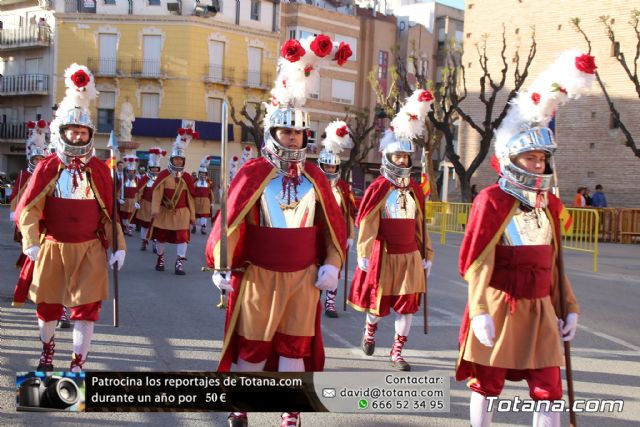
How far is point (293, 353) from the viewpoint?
529cm

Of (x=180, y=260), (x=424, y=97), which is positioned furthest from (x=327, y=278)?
(x=180, y=260)

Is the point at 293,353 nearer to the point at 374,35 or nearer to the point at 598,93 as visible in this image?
the point at 598,93

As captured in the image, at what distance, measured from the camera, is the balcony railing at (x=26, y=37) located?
48.4 meters

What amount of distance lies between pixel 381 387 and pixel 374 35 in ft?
173

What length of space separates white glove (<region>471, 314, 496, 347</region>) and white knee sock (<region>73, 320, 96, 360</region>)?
326cm

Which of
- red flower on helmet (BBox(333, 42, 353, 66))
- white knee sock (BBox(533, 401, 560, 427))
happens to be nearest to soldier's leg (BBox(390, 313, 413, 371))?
white knee sock (BBox(533, 401, 560, 427))

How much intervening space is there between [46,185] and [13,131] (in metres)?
48.3

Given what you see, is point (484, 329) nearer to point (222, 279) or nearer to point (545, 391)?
point (545, 391)

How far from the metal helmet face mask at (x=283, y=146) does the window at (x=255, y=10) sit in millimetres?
46713

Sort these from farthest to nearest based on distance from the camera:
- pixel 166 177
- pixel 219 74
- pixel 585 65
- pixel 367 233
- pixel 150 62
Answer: pixel 219 74
pixel 150 62
pixel 166 177
pixel 367 233
pixel 585 65

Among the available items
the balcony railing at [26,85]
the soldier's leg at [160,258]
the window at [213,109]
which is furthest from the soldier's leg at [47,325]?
the balcony railing at [26,85]

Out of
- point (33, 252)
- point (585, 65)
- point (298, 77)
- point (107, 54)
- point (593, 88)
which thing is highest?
point (107, 54)

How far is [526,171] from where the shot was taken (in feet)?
16.6

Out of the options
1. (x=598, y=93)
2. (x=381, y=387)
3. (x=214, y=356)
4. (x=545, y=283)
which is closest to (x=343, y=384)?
(x=381, y=387)
